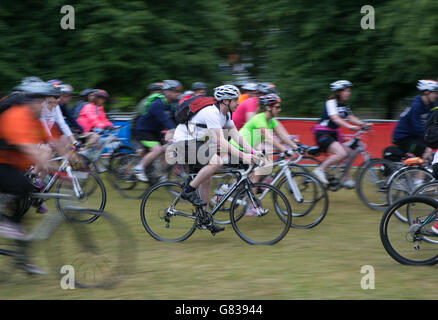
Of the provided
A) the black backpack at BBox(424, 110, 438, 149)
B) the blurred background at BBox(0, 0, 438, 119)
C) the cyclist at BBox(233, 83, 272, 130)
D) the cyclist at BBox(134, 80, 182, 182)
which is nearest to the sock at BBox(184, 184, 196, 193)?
the cyclist at BBox(233, 83, 272, 130)

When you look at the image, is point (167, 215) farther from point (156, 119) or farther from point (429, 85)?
point (429, 85)

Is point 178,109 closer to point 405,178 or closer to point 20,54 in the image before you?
point 405,178

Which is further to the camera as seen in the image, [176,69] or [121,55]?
[176,69]

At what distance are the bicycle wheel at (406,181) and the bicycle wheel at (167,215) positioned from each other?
300 centimetres

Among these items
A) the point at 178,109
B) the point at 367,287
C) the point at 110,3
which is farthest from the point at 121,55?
the point at 367,287

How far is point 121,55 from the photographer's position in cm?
1467

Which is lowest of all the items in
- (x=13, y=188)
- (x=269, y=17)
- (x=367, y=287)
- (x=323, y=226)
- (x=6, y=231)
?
(x=323, y=226)

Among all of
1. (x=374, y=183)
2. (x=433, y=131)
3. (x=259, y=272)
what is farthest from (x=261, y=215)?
(x=374, y=183)

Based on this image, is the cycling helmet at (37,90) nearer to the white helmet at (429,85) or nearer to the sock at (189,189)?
the sock at (189,189)

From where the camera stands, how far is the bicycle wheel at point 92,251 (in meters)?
5.09

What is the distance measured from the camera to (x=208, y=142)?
7105mm

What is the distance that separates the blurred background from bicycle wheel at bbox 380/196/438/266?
27.1 feet

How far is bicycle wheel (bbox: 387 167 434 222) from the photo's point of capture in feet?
25.9

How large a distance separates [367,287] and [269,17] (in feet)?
38.6
